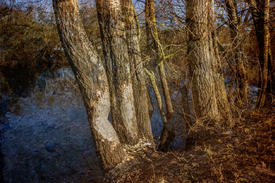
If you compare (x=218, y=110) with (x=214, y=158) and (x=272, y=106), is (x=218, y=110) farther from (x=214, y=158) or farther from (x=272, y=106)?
(x=214, y=158)

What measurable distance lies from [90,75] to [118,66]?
2.50ft

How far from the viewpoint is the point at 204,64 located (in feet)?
12.0

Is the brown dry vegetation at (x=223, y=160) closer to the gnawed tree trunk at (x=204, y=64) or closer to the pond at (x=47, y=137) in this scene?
the gnawed tree trunk at (x=204, y=64)

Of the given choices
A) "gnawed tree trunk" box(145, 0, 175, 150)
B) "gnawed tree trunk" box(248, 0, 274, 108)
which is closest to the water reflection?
"gnawed tree trunk" box(145, 0, 175, 150)

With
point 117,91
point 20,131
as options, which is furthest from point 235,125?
point 20,131

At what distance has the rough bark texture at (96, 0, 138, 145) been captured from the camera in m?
3.42

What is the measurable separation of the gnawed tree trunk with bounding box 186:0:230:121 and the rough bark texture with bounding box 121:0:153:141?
122 cm

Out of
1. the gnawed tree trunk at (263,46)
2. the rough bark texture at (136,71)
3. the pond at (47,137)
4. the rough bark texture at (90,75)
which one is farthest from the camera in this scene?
the gnawed tree trunk at (263,46)

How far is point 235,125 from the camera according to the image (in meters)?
3.44

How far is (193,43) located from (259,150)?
2.36 meters

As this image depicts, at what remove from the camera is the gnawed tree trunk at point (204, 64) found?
138 inches

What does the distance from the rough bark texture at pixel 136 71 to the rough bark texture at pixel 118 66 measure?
40cm

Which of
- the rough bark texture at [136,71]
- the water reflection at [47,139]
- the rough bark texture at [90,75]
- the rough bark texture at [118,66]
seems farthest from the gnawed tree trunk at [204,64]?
the water reflection at [47,139]

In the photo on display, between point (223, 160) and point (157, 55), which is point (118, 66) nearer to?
point (157, 55)
